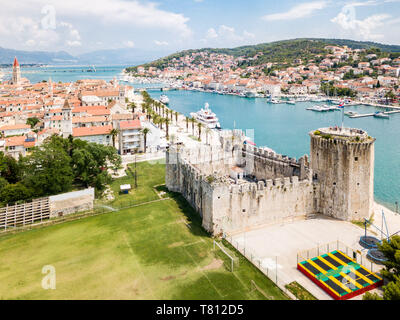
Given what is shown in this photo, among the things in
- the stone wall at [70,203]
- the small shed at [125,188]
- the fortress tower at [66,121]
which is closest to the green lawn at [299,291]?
the stone wall at [70,203]

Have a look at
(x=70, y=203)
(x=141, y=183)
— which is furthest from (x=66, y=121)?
(x=70, y=203)

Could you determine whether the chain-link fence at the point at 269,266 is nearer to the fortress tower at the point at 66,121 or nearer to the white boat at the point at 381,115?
the fortress tower at the point at 66,121

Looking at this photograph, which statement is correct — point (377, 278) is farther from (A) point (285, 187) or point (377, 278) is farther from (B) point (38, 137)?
(B) point (38, 137)

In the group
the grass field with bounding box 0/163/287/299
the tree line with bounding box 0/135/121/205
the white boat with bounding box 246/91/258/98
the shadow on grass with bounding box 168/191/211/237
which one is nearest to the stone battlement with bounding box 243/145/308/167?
the shadow on grass with bounding box 168/191/211/237

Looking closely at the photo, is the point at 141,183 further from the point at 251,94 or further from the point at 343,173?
the point at 251,94

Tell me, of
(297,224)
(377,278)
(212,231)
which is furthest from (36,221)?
(377,278)

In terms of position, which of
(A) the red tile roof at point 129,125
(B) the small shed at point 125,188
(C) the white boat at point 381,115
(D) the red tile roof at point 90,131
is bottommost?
(B) the small shed at point 125,188
